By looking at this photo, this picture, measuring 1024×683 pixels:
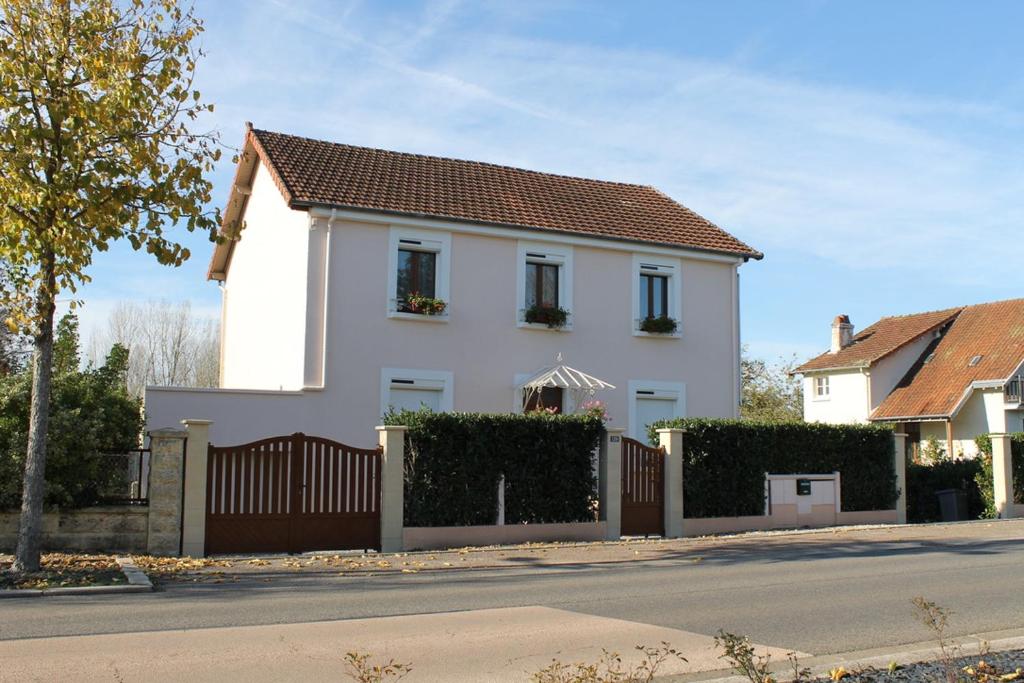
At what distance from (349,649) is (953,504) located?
1976cm

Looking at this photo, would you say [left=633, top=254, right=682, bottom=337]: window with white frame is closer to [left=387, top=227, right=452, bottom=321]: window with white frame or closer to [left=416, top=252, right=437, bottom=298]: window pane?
[left=387, top=227, right=452, bottom=321]: window with white frame

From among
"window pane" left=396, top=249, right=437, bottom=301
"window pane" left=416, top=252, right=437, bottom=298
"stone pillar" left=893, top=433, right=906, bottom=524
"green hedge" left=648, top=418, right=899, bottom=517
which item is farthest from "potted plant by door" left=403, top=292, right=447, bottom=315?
"stone pillar" left=893, top=433, right=906, bottom=524

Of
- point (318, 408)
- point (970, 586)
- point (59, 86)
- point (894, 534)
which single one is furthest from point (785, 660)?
point (318, 408)

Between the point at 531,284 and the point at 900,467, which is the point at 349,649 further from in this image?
the point at 900,467

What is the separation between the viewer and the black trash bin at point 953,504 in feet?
77.5

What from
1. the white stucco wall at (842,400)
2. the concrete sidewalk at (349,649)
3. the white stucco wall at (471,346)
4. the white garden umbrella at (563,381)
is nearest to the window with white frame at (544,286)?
the white stucco wall at (471,346)

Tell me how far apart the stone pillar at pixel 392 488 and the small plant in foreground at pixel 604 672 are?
796cm

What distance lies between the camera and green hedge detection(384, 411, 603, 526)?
1582 centimetres

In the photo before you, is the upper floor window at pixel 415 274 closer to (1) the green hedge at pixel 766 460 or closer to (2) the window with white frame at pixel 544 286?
(2) the window with white frame at pixel 544 286

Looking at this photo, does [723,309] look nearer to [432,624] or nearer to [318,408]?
[318,408]

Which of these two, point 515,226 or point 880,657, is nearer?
point 880,657

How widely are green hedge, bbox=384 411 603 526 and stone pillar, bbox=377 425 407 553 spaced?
31 cm

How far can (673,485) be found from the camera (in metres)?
17.9

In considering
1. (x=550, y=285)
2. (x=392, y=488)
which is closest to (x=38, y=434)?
(x=392, y=488)
